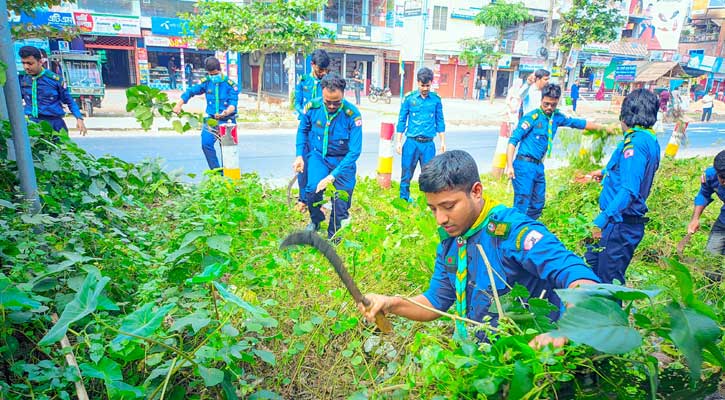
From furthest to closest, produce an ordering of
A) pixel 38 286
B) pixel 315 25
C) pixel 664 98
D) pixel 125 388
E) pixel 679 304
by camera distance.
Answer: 1. pixel 664 98
2. pixel 315 25
3. pixel 38 286
4. pixel 125 388
5. pixel 679 304

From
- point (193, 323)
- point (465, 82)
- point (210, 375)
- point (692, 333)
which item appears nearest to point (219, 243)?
point (193, 323)

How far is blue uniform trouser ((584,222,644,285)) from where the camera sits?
3.12 metres

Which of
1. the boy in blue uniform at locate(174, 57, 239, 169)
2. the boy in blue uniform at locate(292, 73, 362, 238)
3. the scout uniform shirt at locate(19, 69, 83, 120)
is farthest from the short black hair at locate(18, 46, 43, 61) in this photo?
the boy in blue uniform at locate(292, 73, 362, 238)

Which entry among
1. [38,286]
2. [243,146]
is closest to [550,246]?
[38,286]

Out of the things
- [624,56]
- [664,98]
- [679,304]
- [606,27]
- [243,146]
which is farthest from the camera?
[624,56]

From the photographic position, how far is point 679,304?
1.00 metres

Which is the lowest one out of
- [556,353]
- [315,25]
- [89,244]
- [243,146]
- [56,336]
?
[243,146]

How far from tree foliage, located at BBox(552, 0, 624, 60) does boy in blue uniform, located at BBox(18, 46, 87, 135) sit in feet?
59.3

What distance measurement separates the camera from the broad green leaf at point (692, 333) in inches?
36.5

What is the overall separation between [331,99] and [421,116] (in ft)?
6.29

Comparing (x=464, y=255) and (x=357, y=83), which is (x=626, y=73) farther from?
(x=464, y=255)

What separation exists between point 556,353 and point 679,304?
0.91ft

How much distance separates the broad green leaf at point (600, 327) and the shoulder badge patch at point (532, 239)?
2.15 feet

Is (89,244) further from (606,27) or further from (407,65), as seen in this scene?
(407,65)
